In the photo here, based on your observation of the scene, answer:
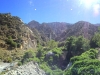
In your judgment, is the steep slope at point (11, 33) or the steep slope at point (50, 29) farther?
the steep slope at point (50, 29)

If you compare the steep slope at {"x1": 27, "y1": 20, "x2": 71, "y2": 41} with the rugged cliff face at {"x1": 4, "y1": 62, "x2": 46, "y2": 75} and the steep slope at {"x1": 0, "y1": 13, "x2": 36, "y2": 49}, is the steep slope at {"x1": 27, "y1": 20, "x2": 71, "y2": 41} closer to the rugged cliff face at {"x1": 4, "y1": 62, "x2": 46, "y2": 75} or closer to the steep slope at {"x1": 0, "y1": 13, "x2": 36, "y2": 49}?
the steep slope at {"x1": 0, "y1": 13, "x2": 36, "y2": 49}

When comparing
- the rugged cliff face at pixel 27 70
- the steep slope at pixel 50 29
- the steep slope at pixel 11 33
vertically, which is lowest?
the rugged cliff face at pixel 27 70

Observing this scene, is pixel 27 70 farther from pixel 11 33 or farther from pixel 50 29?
pixel 50 29

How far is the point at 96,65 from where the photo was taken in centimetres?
1858

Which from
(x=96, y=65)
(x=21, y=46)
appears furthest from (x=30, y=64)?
(x=21, y=46)

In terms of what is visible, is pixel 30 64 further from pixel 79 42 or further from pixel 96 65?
pixel 79 42

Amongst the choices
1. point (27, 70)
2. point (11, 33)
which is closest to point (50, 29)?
point (11, 33)

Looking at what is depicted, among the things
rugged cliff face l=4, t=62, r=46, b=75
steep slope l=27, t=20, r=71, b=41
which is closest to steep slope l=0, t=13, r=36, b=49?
rugged cliff face l=4, t=62, r=46, b=75

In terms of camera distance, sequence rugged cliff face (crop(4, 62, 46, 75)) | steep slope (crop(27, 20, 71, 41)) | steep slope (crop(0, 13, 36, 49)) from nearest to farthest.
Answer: rugged cliff face (crop(4, 62, 46, 75)), steep slope (crop(0, 13, 36, 49)), steep slope (crop(27, 20, 71, 41))

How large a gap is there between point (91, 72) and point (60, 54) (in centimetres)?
1973

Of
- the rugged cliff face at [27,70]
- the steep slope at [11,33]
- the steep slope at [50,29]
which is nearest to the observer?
the rugged cliff face at [27,70]

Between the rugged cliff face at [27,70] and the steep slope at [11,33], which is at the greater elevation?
the steep slope at [11,33]

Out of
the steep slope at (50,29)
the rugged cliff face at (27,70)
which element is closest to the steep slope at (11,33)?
the rugged cliff face at (27,70)

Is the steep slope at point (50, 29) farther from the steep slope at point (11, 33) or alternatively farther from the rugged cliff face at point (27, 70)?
the rugged cliff face at point (27, 70)
